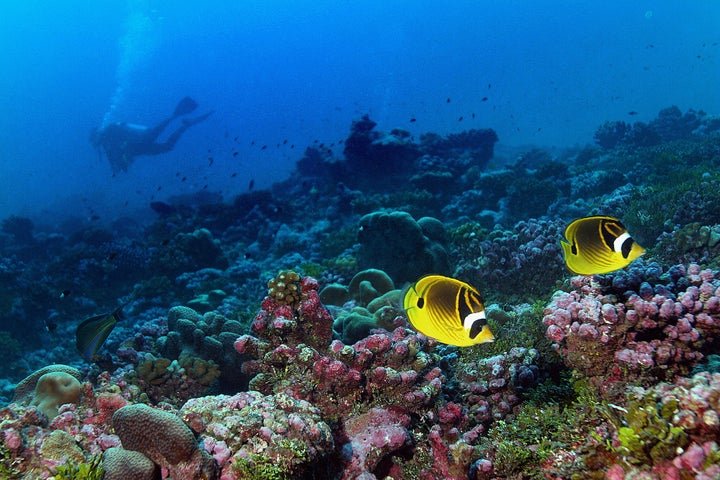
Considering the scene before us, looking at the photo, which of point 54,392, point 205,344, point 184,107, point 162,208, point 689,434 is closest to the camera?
point 689,434

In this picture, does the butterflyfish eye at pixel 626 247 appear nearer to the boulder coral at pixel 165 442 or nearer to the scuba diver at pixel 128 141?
the boulder coral at pixel 165 442

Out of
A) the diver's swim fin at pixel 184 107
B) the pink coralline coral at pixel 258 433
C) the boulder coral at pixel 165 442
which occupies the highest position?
the diver's swim fin at pixel 184 107

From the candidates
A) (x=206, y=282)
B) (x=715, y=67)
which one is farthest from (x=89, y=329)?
(x=715, y=67)

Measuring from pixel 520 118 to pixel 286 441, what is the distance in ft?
392

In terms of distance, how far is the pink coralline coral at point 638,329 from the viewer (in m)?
2.94

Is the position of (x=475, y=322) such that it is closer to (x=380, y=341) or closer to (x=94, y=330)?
(x=380, y=341)

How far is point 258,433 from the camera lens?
2.61m

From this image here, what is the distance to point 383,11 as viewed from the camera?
15100 centimetres

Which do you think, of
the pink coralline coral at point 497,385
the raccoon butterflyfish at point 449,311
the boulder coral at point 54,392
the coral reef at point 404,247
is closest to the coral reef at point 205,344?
the boulder coral at point 54,392

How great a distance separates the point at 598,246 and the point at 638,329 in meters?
1.33

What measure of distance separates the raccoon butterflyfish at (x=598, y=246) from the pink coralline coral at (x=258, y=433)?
2085 millimetres

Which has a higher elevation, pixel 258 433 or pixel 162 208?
pixel 162 208

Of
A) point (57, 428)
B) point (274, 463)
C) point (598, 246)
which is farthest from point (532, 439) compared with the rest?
point (57, 428)

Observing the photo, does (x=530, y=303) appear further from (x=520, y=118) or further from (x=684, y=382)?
(x=520, y=118)
